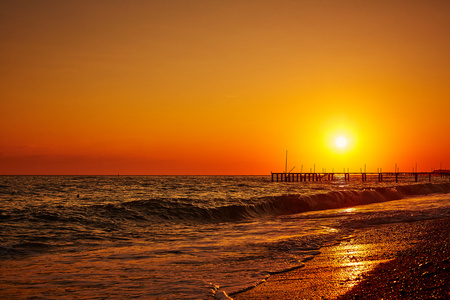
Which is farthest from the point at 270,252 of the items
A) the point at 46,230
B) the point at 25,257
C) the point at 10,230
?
the point at 10,230

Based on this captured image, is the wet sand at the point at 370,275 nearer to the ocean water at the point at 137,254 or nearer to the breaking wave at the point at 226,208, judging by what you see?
the ocean water at the point at 137,254

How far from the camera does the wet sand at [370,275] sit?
594 cm

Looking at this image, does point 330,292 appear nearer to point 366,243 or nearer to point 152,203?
point 366,243

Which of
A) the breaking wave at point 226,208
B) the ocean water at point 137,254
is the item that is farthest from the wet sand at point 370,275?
the breaking wave at point 226,208

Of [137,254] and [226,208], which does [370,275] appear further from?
[226,208]

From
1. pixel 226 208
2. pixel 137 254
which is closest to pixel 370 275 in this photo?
pixel 137 254

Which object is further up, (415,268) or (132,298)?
(415,268)

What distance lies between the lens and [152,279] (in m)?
8.11

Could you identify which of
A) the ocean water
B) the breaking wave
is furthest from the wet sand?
the breaking wave

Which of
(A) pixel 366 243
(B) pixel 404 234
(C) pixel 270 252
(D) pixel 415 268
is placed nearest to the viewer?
(D) pixel 415 268

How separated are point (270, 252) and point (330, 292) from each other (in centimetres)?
439

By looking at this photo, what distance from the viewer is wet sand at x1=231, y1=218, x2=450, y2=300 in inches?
234

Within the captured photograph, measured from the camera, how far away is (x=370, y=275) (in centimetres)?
732

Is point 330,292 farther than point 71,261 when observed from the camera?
No
